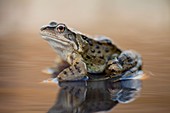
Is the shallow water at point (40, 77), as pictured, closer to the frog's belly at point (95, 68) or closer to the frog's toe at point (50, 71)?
the frog's toe at point (50, 71)

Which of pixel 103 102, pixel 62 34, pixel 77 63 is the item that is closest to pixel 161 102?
pixel 103 102

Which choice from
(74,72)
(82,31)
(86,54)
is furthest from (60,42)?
(82,31)

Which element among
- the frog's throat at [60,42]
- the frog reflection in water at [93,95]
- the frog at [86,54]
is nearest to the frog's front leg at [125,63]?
the frog at [86,54]

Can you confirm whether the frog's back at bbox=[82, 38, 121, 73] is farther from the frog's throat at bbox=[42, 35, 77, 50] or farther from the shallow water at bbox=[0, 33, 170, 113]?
the shallow water at bbox=[0, 33, 170, 113]

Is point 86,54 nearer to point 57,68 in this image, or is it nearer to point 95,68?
point 95,68

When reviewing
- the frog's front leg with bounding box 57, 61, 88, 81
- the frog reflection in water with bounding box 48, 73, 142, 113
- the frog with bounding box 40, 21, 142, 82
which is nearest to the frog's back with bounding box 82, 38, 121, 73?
the frog with bounding box 40, 21, 142, 82

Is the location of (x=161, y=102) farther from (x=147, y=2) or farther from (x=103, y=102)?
(x=147, y=2)
